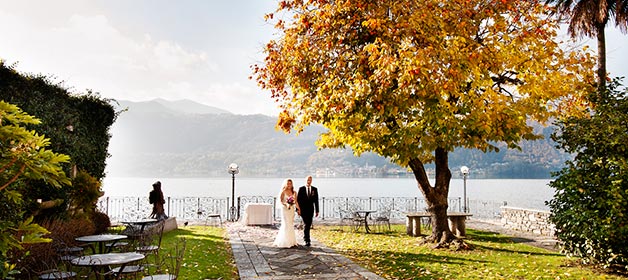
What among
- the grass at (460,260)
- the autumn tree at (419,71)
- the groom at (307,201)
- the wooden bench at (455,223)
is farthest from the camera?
the wooden bench at (455,223)

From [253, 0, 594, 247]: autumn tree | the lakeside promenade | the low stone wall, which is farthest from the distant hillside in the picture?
[253, 0, 594, 247]: autumn tree

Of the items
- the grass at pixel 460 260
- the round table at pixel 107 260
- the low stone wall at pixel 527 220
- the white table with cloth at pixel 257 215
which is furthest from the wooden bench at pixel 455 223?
the round table at pixel 107 260

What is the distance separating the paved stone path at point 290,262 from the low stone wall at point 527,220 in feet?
24.1

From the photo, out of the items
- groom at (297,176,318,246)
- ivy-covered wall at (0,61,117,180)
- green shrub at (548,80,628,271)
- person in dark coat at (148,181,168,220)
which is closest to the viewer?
green shrub at (548,80,628,271)

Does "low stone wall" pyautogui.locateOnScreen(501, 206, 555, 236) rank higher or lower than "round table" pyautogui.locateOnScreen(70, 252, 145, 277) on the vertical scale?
lower

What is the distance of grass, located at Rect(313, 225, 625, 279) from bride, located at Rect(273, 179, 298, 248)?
1227mm

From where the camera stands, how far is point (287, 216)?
10898 mm

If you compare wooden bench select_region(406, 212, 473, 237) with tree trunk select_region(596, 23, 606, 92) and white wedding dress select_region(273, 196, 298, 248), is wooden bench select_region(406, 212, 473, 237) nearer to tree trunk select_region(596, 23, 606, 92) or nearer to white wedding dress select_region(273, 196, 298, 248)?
white wedding dress select_region(273, 196, 298, 248)

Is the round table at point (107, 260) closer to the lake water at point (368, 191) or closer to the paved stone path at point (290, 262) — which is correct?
the paved stone path at point (290, 262)

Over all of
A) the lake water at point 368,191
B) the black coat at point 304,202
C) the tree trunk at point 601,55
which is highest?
the tree trunk at point 601,55

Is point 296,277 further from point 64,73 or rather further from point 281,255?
point 64,73

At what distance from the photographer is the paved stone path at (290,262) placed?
7.72 metres

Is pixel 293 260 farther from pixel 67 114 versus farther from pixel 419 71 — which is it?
pixel 67 114

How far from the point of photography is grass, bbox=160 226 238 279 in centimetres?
795
